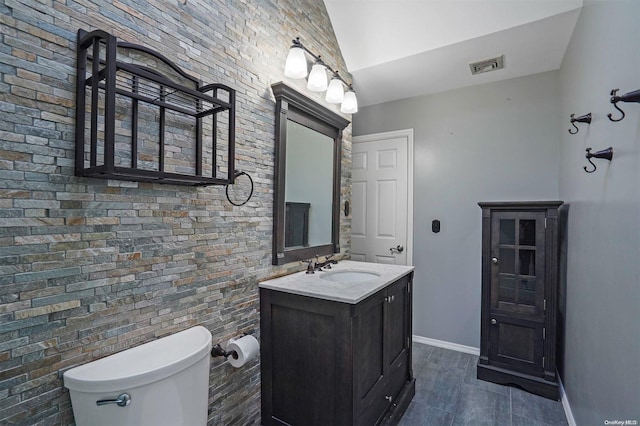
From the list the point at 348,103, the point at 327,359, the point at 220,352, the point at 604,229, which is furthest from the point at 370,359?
the point at 348,103

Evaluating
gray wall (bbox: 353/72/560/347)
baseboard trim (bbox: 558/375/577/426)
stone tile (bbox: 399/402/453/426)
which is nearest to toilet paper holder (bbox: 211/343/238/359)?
stone tile (bbox: 399/402/453/426)

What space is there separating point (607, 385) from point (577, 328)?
0.65 meters

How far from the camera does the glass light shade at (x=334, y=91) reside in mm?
2309

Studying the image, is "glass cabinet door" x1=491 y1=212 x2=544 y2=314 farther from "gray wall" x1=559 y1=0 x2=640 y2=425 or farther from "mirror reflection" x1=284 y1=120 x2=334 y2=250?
"mirror reflection" x1=284 y1=120 x2=334 y2=250

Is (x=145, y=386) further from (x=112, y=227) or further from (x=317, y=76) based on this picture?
(x=317, y=76)

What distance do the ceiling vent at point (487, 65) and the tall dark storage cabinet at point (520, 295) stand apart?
43.0 inches

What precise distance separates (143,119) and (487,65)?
2.50 metres

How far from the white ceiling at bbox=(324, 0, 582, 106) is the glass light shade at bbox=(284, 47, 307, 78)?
2.66 ft

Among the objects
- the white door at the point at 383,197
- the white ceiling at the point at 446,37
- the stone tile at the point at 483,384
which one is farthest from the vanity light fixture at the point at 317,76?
the stone tile at the point at 483,384

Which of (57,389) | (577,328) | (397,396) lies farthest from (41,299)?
(577,328)

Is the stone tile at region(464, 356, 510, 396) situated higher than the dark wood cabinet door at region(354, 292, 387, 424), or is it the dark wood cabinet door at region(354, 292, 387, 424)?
the dark wood cabinet door at region(354, 292, 387, 424)

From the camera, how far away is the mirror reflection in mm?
2086

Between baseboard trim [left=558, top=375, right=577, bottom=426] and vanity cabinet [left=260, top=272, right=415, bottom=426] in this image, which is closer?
vanity cabinet [left=260, top=272, right=415, bottom=426]

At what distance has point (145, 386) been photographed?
41.1 inches
